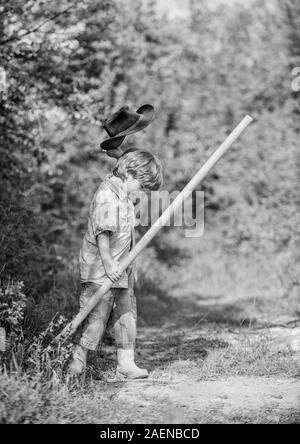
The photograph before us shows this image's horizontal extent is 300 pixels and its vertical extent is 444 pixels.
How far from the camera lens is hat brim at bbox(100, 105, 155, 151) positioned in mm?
3791

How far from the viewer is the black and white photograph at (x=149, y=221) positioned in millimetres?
3332

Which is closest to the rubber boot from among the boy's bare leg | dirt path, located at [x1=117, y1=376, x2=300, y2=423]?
dirt path, located at [x1=117, y1=376, x2=300, y2=423]

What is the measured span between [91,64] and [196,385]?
7.83 m

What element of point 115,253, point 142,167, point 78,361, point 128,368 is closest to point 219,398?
point 128,368

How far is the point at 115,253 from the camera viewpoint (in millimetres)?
3705

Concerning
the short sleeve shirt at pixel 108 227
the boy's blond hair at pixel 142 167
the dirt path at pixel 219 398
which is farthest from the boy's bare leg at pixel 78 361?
the boy's blond hair at pixel 142 167

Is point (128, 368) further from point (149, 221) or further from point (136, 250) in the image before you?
point (149, 221)

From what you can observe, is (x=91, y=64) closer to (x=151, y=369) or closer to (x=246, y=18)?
(x=246, y=18)

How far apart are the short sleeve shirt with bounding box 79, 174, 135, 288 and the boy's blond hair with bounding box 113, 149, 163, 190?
0.39 feet

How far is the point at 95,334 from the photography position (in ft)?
11.9

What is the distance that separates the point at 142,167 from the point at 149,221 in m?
5.89

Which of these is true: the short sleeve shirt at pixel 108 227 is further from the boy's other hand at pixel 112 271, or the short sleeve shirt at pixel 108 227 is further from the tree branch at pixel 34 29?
the tree branch at pixel 34 29
